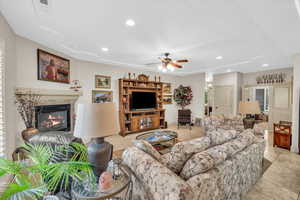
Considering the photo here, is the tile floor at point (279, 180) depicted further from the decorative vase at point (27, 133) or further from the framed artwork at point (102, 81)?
the framed artwork at point (102, 81)

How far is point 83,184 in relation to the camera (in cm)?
123

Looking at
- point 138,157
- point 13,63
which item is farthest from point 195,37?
point 13,63

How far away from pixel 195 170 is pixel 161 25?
217 cm

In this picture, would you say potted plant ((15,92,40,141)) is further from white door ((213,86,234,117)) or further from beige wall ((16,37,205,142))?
white door ((213,86,234,117))

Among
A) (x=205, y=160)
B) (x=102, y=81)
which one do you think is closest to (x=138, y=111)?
(x=102, y=81)

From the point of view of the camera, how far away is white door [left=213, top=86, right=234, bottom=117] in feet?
19.8

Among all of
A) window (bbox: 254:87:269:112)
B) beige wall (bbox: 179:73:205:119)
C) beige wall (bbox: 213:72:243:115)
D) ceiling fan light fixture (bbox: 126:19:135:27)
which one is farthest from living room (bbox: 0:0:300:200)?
beige wall (bbox: 179:73:205:119)

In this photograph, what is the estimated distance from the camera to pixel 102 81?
4.73 metres

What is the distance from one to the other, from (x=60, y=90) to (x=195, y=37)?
349cm

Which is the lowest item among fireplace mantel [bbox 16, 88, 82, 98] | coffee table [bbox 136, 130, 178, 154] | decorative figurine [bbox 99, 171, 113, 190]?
coffee table [bbox 136, 130, 178, 154]

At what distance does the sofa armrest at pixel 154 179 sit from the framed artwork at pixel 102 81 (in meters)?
3.57

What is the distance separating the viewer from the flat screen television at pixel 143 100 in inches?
205

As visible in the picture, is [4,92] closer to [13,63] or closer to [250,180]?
[13,63]

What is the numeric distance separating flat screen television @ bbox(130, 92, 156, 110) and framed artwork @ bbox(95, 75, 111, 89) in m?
1.02
